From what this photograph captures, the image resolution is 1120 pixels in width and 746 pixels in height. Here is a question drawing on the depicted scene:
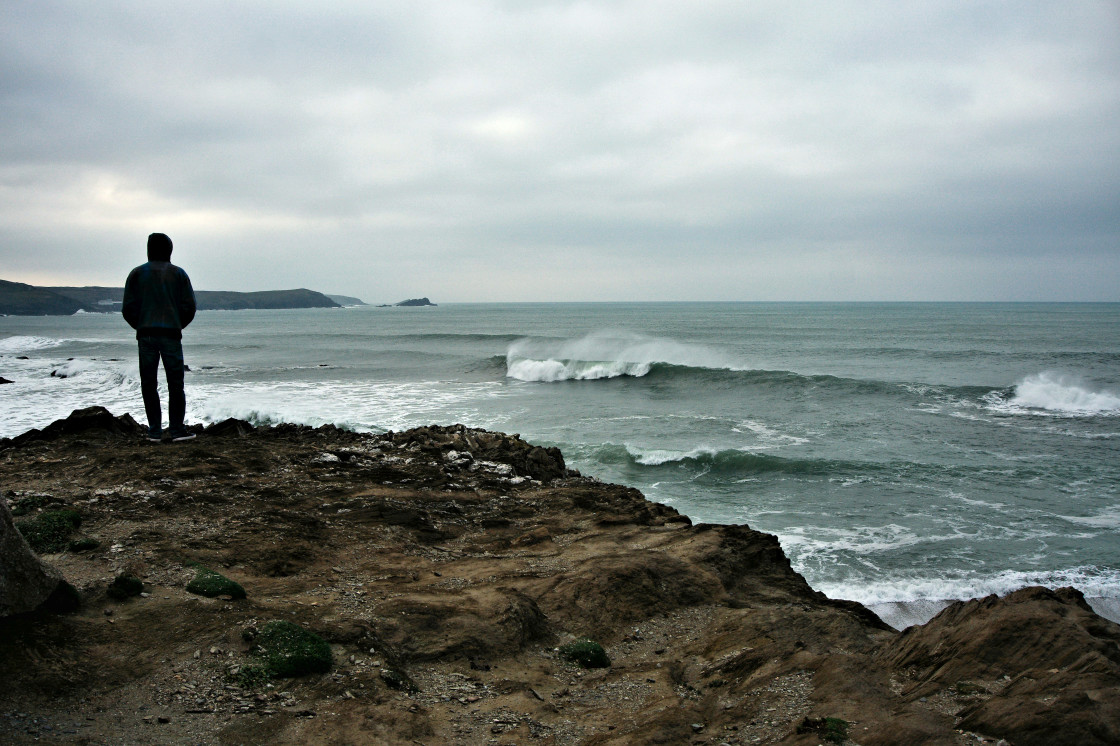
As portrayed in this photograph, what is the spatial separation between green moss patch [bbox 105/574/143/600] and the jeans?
319 cm

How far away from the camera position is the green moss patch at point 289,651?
4.67 metres

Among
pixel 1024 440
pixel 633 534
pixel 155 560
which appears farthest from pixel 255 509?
pixel 1024 440

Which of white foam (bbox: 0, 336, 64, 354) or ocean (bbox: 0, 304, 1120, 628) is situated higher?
white foam (bbox: 0, 336, 64, 354)

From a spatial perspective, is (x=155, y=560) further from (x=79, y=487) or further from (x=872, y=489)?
(x=872, y=489)

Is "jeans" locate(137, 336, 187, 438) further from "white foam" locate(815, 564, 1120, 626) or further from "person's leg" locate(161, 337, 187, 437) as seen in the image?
"white foam" locate(815, 564, 1120, 626)

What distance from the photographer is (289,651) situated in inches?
189

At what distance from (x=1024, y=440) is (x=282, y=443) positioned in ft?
66.9

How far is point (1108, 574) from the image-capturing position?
10773mm

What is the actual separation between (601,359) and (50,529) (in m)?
35.2

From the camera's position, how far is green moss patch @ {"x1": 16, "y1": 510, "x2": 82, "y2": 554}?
20.3ft

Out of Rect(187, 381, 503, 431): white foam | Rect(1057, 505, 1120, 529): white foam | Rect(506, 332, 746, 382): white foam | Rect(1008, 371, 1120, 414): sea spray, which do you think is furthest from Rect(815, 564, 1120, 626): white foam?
Rect(506, 332, 746, 382): white foam

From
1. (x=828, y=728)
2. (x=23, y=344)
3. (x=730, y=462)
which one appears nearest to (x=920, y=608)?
(x=828, y=728)

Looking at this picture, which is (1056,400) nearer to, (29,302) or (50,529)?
(50,529)

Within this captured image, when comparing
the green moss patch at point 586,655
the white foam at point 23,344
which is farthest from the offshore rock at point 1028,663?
the white foam at point 23,344
